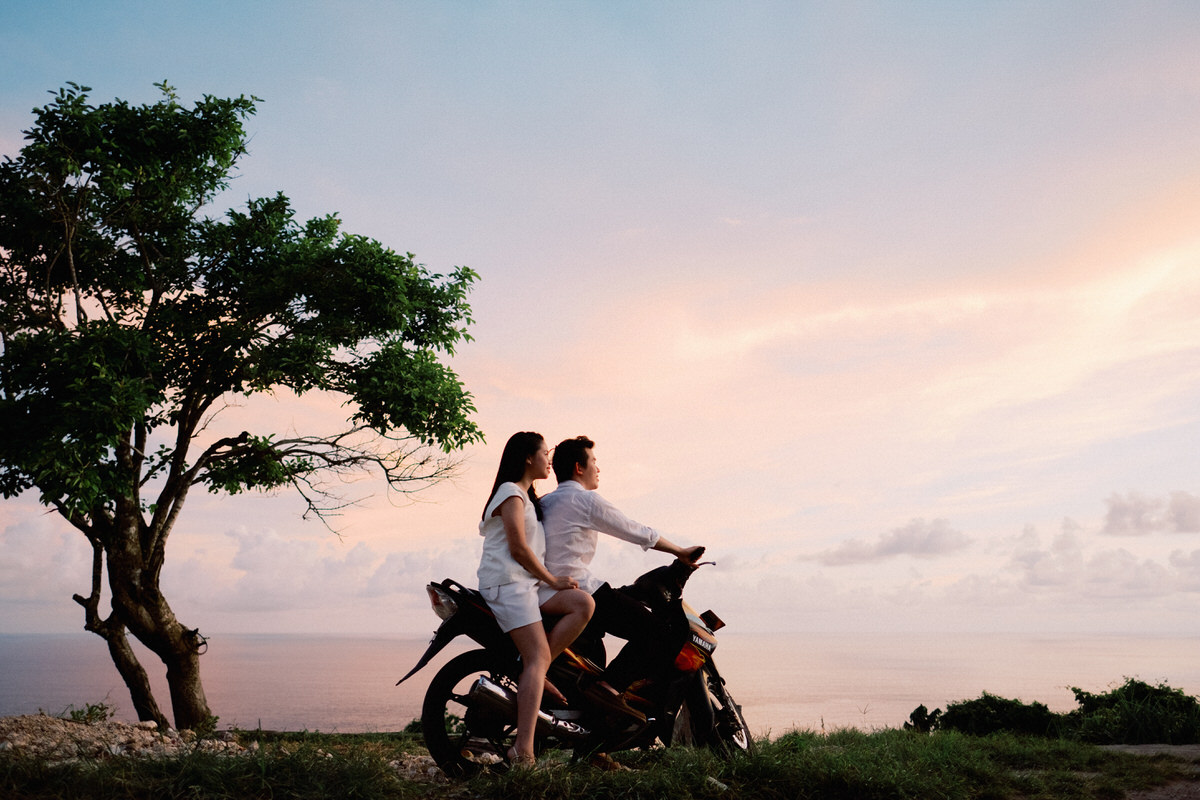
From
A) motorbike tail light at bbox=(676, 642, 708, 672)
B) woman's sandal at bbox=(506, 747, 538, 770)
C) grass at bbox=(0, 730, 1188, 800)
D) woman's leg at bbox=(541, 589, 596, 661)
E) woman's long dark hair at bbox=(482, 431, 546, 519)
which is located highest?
woman's long dark hair at bbox=(482, 431, 546, 519)

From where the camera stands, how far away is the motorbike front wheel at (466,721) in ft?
17.8

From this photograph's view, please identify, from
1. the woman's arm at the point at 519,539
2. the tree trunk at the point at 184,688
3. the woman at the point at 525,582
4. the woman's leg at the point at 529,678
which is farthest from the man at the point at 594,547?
the tree trunk at the point at 184,688

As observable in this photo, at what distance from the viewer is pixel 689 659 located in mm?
5707

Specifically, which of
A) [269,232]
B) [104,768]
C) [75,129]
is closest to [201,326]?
[269,232]

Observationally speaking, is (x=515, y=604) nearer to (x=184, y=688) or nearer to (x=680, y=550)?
(x=680, y=550)

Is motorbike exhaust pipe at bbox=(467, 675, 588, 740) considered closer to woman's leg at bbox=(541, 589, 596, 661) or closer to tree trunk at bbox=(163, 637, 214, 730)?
woman's leg at bbox=(541, 589, 596, 661)

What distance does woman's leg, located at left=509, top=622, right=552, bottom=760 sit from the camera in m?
5.21

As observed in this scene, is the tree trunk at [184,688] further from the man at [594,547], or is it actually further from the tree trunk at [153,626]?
the man at [594,547]

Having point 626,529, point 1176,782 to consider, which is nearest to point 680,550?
point 626,529

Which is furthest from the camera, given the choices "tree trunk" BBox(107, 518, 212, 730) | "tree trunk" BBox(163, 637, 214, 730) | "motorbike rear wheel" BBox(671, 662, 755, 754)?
"tree trunk" BBox(163, 637, 214, 730)

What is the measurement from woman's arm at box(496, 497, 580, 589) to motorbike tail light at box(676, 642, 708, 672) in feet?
3.36

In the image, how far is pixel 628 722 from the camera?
5590mm

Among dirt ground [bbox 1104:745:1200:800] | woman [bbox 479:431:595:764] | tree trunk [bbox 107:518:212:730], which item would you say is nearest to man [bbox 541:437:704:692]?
woman [bbox 479:431:595:764]

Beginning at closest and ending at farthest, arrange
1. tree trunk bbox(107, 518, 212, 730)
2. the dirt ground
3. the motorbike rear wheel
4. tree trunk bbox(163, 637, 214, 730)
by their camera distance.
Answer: the motorbike rear wheel
the dirt ground
tree trunk bbox(107, 518, 212, 730)
tree trunk bbox(163, 637, 214, 730)
